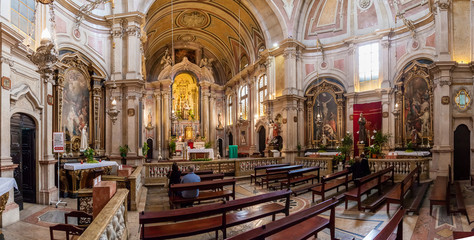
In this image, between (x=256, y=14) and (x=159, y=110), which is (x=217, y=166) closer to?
(x=256, y=14)

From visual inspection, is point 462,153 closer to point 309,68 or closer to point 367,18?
point 367,18

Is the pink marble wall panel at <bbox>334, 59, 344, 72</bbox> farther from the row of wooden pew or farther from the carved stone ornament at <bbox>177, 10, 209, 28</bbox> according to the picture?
the row of wooden pew

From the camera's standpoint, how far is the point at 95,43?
11.8 meters

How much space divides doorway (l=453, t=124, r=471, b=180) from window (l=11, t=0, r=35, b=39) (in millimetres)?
15821

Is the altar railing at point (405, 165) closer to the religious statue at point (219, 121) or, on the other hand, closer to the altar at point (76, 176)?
the altar at point (76, 176)

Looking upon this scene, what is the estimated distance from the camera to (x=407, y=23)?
45.8ft

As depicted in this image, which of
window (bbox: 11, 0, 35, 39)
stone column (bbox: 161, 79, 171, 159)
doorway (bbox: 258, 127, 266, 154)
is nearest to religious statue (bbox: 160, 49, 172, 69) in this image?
stone column (bbox: 161, 79, 171, 159)

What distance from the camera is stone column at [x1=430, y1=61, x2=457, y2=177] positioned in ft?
35.1

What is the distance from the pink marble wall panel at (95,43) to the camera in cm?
1153

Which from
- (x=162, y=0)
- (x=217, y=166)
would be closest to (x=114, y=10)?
(x=162, y=0)

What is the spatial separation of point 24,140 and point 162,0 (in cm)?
1423

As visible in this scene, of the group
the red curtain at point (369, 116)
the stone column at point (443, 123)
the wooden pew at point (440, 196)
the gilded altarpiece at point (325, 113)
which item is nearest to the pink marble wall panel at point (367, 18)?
the gilded altarpiece at point (325, 113)

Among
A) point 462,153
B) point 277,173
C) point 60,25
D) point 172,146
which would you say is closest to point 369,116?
point 462,153

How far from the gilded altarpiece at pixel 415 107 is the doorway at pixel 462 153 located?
84.8 inches
